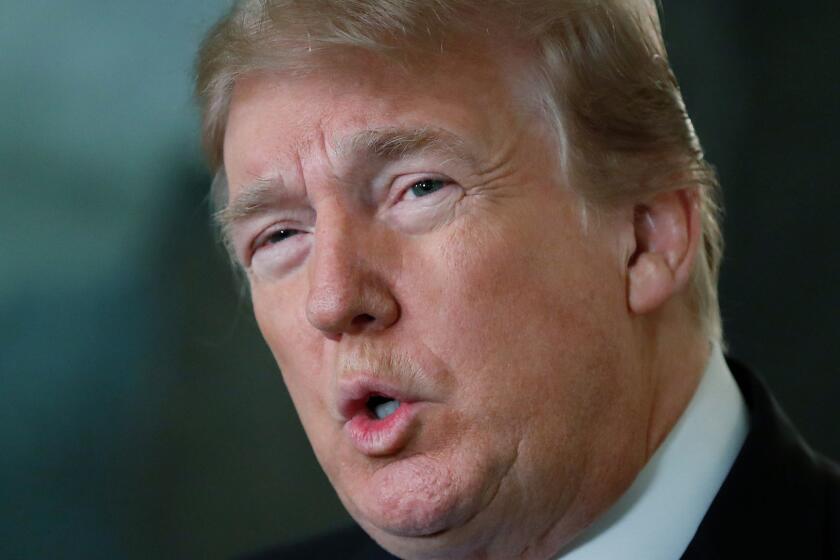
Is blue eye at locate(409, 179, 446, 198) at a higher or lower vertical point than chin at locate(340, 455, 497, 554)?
higher

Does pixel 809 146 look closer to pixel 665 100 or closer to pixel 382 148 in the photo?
pixel 665 100

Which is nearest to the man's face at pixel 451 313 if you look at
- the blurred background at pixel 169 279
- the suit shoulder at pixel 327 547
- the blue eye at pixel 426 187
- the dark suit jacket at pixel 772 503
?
the blue eye at pixel 426 187

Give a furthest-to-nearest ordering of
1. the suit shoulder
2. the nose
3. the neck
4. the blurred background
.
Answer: the blurred background < the suit shoulder < the neck < the nose

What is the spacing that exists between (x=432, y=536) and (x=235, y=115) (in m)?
0.82

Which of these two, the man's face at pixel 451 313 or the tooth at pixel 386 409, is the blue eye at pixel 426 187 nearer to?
the man's face at pixel 451 313

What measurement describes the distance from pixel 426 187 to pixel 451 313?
0.74ft

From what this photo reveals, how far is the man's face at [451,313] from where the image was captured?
6.45 feet

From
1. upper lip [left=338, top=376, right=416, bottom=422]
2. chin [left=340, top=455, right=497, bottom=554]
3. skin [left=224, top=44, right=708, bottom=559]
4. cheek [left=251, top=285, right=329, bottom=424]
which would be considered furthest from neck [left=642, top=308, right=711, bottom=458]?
cheek [left=251, top=285, right=329, bottom=424]

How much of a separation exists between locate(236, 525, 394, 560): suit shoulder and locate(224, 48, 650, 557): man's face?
712mm

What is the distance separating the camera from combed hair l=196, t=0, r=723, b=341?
2043 millimetres

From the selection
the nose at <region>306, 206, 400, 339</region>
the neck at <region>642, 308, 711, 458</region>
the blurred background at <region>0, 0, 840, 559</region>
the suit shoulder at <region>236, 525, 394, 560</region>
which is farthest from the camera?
the blurred background at <region>0, 0, 840, 559</region>

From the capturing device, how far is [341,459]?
2096mm

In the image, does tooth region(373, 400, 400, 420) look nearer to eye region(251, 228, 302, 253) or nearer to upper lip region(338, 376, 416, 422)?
upper lip region(338, 376, 416, 422)

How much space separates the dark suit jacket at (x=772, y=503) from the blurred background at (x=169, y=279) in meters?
1.08
